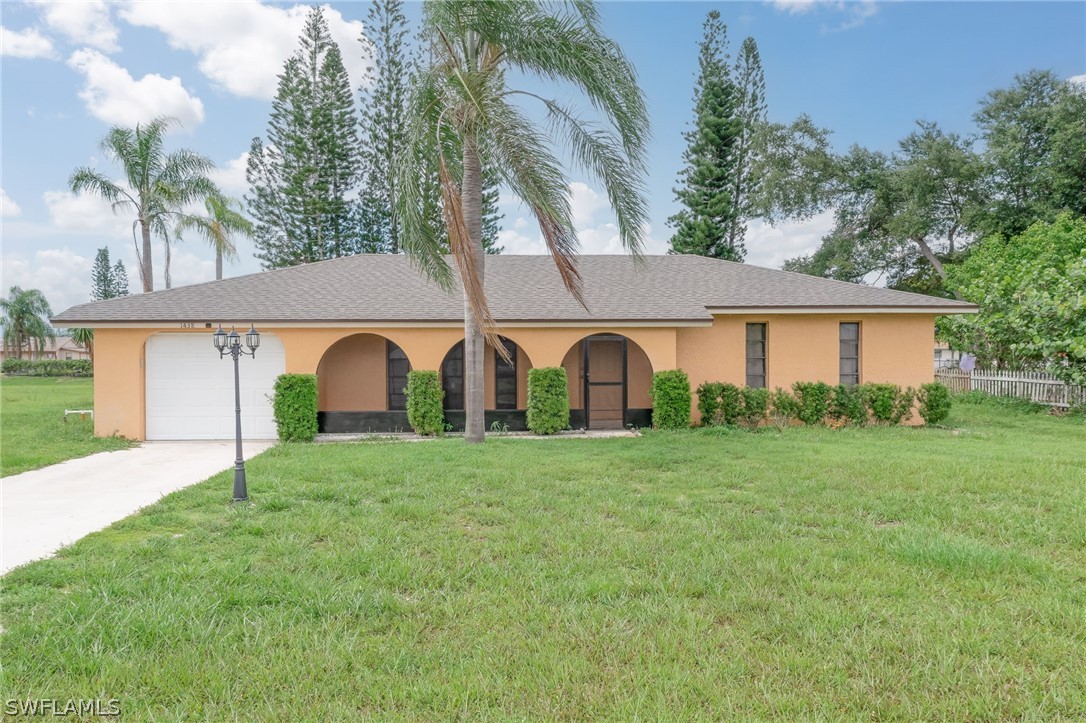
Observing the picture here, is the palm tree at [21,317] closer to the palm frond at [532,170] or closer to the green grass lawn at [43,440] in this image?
the green grass lawn at [43,440]

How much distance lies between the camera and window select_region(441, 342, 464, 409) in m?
12.7

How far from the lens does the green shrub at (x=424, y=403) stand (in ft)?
36.7

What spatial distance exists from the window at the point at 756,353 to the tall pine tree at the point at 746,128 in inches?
650

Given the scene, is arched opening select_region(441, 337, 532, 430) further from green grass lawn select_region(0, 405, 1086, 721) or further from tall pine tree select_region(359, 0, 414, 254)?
tall pine tree select_region(359, 0, 414, 254)

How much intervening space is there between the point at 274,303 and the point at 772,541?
10992 mm

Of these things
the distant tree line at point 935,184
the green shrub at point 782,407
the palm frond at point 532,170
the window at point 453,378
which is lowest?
the green shrub at point 782,407

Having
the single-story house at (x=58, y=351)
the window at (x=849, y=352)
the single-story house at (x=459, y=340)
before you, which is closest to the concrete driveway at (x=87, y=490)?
the single-story house at (x=459, y=340)

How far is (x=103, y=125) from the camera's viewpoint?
61.3ft

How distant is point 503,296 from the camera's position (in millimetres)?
12422

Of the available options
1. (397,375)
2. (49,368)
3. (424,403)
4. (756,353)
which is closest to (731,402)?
(756,353)

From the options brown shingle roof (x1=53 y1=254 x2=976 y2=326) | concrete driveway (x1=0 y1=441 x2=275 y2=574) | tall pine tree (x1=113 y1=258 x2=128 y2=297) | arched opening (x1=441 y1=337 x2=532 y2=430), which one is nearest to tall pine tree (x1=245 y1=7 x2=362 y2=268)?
brown shingle roof (x1=53 y1=254 x2=976 y2=326)

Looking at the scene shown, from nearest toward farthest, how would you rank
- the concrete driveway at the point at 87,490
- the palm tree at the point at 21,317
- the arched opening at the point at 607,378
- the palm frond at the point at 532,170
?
the concrete driveway at the point at 87,490 < the palm frond at the point at 532,170 < the arched opening at the point at 607,378 < the palm tree at the point at 21,317

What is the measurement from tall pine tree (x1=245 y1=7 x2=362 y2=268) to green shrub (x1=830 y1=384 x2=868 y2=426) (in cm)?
2227

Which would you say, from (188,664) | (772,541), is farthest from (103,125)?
(772,541)
